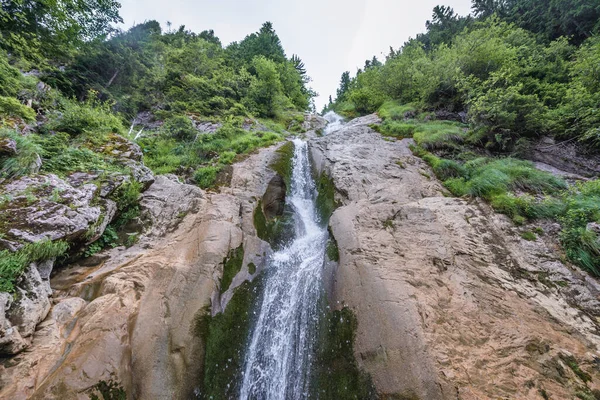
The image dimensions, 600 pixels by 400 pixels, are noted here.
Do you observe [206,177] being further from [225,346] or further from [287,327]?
[287,327]

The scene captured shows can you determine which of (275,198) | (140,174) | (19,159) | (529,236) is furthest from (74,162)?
(529,236)

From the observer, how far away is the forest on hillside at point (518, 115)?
596 cm

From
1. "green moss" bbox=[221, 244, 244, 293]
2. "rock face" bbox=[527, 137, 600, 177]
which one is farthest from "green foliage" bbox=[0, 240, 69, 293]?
"rock face" bbox=[527, 137, 600, 177]

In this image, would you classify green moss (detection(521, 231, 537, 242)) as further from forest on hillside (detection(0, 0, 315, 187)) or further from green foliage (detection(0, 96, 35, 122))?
green foliage (detection(0, 96, 35, 122))

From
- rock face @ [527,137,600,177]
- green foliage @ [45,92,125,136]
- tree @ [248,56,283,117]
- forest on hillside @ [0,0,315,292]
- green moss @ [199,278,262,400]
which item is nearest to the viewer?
green moss @ [199,278,262,400]

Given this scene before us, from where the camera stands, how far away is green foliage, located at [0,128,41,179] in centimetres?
498

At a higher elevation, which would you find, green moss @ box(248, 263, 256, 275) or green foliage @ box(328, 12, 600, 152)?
green foliage @ box(328, 12, 600, 152)

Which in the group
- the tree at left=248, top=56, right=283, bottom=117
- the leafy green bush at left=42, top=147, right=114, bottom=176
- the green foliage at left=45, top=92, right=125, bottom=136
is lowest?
the leafy green bush at left=42, top=147, right=114, bottom=176

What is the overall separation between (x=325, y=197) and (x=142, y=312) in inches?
275

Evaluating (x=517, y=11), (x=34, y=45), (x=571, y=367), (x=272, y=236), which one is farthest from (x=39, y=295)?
(x=517, y=11)

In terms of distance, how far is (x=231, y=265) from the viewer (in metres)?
6.00

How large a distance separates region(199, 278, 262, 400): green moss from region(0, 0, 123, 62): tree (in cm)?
1442

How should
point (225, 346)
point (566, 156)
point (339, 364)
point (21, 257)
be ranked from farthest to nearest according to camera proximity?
point (566, 156) < point (225, 346) < point (339, 364) < point (21, 257)

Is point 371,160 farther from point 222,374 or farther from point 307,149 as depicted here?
point 222,374
